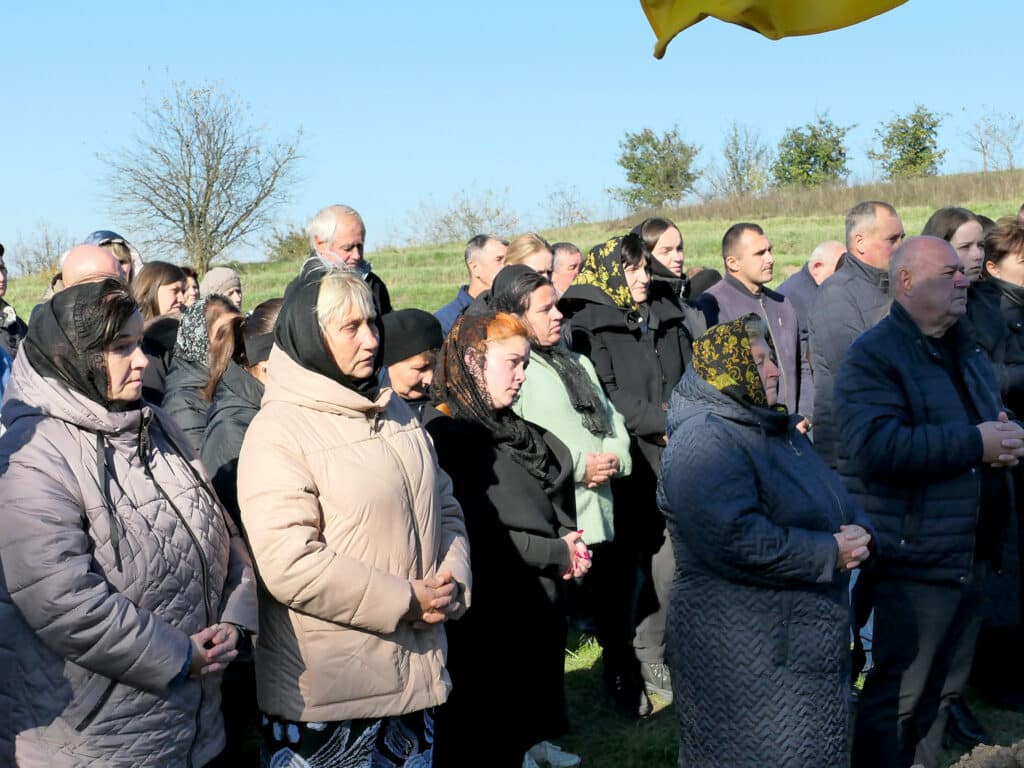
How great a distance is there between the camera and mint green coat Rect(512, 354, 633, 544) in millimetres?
4973

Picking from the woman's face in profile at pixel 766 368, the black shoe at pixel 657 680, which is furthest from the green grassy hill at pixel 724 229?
the woman's face in profile at pixel 766 368

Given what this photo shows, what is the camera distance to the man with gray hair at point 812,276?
8039 mm

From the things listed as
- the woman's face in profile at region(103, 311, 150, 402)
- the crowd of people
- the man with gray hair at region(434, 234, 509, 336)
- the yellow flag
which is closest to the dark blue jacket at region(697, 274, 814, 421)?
the man with gray hair at region(434, 234, 509, 336)

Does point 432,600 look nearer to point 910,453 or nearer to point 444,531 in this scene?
point 444,531

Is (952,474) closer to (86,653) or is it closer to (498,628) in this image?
(498,628)

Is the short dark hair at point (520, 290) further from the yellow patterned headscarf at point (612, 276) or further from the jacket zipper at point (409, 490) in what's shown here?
the jacket zipper at point (409, 490)

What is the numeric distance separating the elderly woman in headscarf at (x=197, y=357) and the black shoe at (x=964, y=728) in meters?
3.66

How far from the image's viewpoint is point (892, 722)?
14.6 feet

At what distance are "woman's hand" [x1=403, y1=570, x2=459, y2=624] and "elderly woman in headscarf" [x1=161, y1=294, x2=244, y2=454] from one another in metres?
1.73

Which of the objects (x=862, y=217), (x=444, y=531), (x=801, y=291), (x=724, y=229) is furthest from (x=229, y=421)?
(x=724, y=229)

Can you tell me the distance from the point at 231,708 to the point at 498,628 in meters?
1.32

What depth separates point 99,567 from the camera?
9.70 ft

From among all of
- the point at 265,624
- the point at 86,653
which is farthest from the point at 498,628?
the point at 86,653

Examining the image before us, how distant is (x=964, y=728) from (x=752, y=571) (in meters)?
2.62
